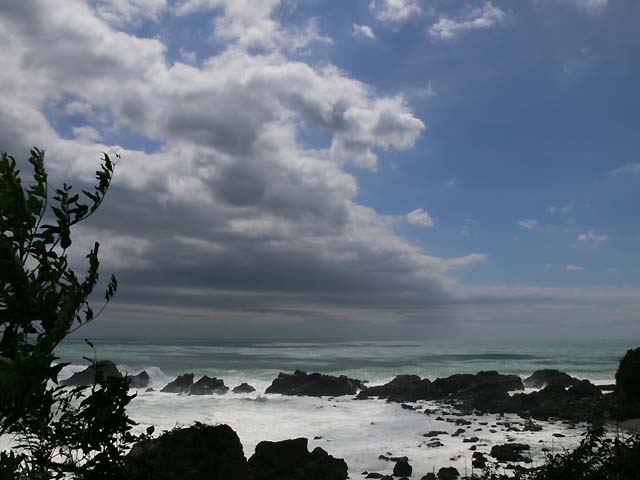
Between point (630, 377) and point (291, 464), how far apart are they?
29872mm

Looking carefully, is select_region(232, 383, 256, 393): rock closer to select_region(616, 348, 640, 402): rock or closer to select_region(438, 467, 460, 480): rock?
select_region(616, 348, 640, 402): rock

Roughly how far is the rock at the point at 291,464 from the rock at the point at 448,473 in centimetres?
465

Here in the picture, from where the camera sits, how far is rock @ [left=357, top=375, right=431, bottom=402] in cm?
5134

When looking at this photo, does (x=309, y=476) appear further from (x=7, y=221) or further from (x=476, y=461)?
(x=7, y=221)

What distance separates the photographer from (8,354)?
5.10 m

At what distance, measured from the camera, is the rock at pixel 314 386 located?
Answer: 54.9 meters

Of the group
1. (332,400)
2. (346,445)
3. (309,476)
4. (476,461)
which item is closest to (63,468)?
(309,476)

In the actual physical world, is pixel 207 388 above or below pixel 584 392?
below

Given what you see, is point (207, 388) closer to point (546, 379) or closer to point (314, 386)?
point (314, 386)

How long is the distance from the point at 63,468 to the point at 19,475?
1315 millimetres

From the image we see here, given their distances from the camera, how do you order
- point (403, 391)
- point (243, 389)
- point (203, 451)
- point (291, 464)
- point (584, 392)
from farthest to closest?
point (243, 389) < point (403, 391) < point (584, 392) < point (291, 464) < point (203, 451)

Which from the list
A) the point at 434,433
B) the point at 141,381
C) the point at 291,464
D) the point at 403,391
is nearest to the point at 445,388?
the point at 403,391

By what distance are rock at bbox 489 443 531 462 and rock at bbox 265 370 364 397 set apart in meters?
28.9

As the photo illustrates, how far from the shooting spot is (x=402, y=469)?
917 inches
